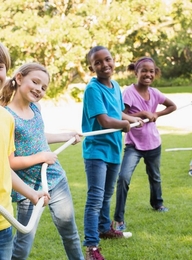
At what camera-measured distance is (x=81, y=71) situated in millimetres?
22047

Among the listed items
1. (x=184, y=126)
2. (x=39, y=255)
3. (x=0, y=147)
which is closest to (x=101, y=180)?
(x=39, y=255)

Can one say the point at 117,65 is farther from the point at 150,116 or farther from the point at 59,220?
the point at 59,220

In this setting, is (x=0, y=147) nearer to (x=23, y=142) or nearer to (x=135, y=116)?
(x=23, y=142)

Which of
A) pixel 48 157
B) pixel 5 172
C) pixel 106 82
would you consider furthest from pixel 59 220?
pixel 106 82

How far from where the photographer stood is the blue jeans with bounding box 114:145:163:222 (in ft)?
13.6

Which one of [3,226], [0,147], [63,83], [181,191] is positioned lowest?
[63,83]

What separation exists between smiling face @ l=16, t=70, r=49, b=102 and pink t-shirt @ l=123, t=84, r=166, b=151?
5.24 feet

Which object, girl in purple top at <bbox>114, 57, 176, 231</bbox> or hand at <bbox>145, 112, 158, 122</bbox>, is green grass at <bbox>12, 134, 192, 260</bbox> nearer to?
girl in purple top at <bbox>114, 57, 176, 231</bbox>

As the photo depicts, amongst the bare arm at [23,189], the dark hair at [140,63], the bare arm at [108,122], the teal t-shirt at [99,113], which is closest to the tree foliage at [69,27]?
the dark hair at [140,63]

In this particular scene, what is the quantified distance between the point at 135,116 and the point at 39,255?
4.52 feet

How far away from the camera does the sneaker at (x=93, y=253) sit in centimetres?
339

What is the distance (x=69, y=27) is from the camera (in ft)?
66.5

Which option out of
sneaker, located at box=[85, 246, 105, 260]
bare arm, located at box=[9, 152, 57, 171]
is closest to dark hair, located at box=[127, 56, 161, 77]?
sneaker, located at box=[85, 246, 105, 260]

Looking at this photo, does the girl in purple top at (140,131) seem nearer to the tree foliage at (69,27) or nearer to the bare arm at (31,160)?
the bare arm at (31,160)
